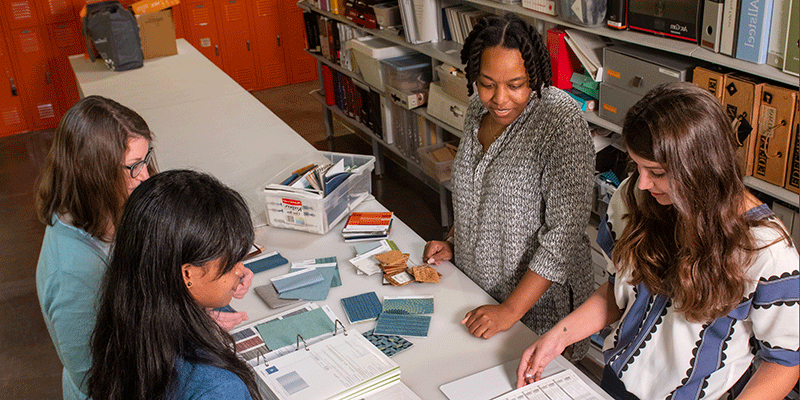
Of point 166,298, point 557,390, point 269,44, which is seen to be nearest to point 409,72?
point 557,390

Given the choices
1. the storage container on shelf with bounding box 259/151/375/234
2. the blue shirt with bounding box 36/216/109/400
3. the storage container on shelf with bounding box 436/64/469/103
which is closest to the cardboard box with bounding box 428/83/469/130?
the storage container on shelf with bounding box 436/64/469/103

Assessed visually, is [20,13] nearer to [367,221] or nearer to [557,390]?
[367,221]

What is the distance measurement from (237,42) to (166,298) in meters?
6.24

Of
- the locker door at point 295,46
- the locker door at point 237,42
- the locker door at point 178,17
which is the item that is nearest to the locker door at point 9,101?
the locker door at point 178,17

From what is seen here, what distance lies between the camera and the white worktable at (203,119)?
2.95 m

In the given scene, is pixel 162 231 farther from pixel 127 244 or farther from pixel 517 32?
pixel 517 32

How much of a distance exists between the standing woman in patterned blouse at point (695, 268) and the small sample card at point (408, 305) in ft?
1.80

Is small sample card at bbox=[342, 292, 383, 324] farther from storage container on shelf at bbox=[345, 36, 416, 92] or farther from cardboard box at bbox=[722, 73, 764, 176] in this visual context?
storage container on shelf at bbox=[345, 36, 416, 92]

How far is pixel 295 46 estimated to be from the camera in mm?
7121

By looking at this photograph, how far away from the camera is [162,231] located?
3.36 feet

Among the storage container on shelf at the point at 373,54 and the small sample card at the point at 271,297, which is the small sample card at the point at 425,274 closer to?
the small sample card at the point at 271,297

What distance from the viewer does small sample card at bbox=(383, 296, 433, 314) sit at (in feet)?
6.00

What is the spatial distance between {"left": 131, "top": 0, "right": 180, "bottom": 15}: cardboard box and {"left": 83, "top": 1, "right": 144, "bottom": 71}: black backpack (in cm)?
24

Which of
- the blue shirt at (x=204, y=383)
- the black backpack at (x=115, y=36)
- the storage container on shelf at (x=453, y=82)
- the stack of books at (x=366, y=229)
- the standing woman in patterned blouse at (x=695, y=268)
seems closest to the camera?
the blue shirt at (x=204, y=383)
